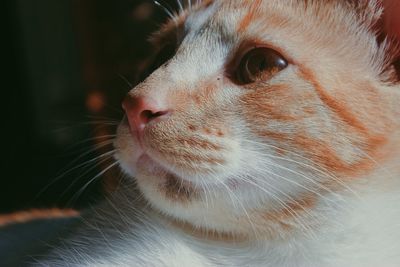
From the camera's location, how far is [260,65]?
730 mm

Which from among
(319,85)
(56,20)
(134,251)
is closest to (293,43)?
(319,85)

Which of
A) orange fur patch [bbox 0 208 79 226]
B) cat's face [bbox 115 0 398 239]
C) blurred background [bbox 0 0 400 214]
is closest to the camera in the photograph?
cat's face [bbox 115 0 398 239]

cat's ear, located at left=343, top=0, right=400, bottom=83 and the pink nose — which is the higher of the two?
cat's ear, located at left=343, top=0, right=400, bottom=83

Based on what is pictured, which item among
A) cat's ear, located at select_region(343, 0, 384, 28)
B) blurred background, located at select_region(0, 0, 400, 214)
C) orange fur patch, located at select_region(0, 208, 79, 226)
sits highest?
blurred background, located at select_region(0, 0, 400, 214)

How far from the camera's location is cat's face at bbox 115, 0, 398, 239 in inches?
26.9

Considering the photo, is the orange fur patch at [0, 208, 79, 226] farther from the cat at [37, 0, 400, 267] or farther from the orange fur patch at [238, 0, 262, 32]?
the orange fur patch at [238, 0, 262, 32]

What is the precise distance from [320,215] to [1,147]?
1855 mm

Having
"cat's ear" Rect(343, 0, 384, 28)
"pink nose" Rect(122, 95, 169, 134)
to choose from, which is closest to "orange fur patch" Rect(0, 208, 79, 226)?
"pink nose" Rect(122, 95, 169, 134)

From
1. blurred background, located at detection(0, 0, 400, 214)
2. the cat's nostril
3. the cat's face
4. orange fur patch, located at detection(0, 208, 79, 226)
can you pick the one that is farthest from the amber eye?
blurred background, located at detection(0, 0, 400, 214)

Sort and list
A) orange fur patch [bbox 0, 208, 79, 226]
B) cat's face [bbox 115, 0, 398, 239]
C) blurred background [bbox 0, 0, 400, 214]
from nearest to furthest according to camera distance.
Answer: cat's face [bbox 115, 0, 398, 239] < orange fur patch [bbox 0, 208, 79, 226] < blurred background [bbox 0, 0, 400, 214]

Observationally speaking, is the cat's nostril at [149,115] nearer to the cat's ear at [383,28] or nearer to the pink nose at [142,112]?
the pink nose at [142,112]

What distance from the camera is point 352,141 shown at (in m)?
0.69

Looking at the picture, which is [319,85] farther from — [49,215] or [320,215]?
[49,215]

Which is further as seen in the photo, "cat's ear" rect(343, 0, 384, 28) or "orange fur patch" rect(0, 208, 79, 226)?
"orange fur patch" rect(0, 208, 79, 226)
